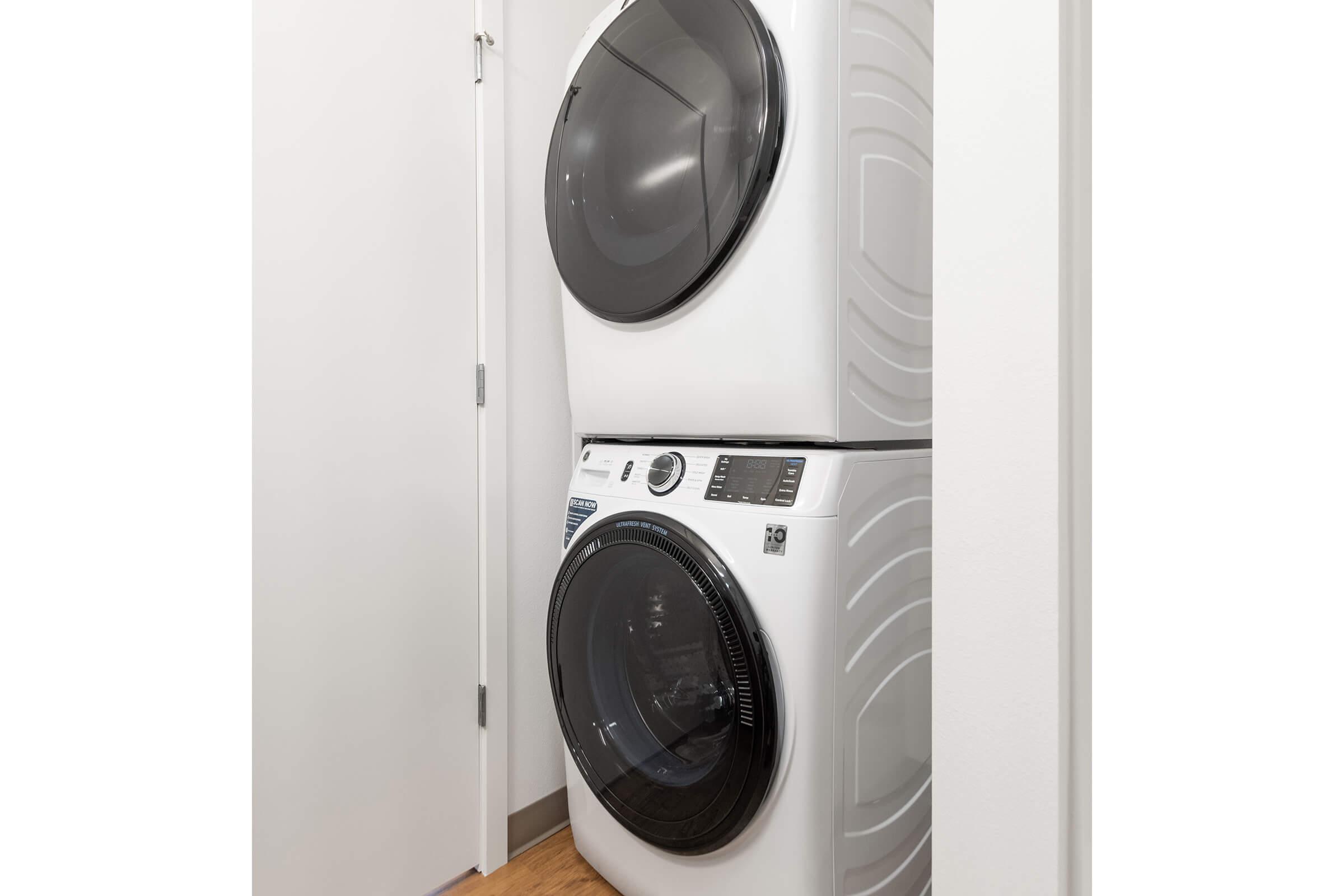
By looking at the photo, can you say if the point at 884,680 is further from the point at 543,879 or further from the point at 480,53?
the point at 480,53

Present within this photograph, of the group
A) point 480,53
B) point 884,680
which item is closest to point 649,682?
point 884,680

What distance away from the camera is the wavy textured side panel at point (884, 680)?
979mm

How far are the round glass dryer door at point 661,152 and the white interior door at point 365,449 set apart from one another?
313mm

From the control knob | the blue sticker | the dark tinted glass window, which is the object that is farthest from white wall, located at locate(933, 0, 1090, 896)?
the blue sticker

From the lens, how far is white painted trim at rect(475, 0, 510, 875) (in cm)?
145

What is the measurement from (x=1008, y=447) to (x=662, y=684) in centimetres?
77

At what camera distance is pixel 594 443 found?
1.41 meters

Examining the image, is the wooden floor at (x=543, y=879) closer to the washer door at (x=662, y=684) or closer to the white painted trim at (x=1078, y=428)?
the washer door at (x=662, y=684)

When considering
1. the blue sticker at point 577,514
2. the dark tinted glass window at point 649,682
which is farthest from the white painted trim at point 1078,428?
the blue sticker at point 577,514
